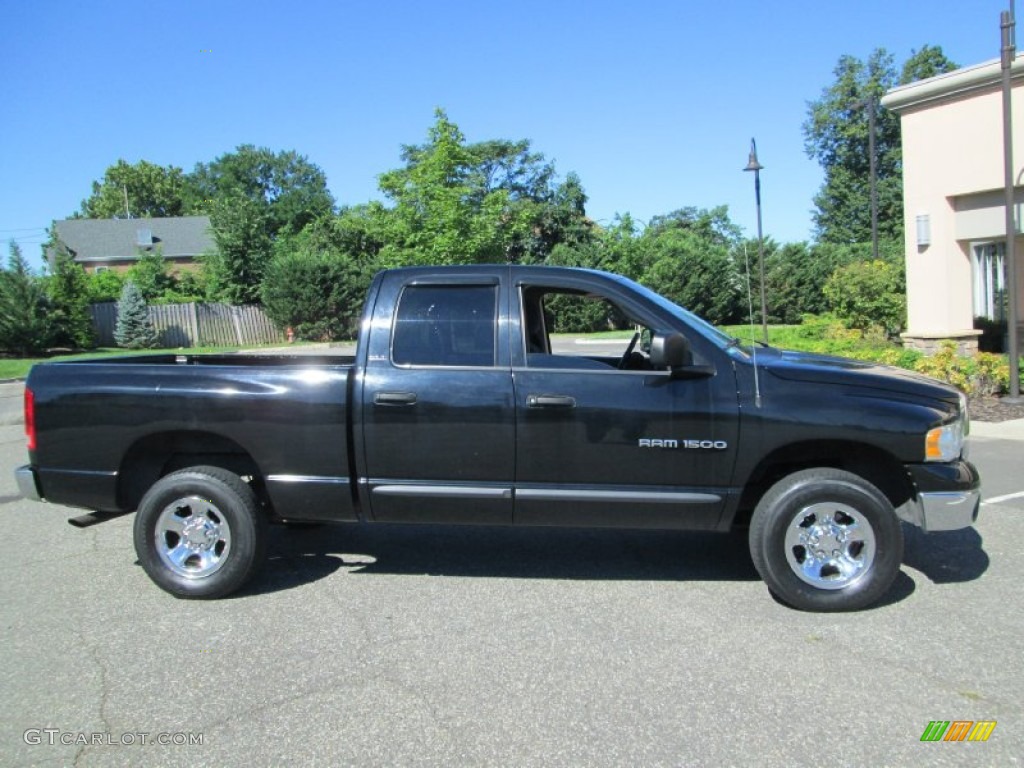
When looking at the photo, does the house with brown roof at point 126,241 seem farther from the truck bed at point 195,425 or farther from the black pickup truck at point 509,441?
the black pickup truck at point 509,441

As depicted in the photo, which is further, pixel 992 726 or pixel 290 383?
pixel 290 383

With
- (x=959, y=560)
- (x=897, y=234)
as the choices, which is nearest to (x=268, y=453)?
(x=959, y=560)

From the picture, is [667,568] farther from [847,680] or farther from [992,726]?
[992,726]

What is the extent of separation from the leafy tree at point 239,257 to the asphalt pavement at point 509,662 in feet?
120

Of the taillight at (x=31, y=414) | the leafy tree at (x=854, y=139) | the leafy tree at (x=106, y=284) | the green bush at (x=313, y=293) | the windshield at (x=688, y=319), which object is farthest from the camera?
the leafy tree at (x=854, y=139)

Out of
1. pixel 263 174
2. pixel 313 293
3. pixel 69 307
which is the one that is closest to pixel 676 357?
pixel 69 307

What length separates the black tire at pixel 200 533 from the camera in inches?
190

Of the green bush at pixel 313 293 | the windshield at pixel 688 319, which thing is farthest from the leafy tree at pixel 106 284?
the windshield at pixel 688 319

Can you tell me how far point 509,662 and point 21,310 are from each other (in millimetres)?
27750

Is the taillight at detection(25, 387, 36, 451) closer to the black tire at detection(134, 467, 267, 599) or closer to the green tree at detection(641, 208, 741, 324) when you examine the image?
the black tire at detection(134, 467, 267, 599)

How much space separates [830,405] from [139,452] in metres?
4.26

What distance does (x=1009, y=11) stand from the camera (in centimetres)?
1082

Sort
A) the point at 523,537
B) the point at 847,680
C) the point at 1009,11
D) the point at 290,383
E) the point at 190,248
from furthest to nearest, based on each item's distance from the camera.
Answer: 1. the point at 190,248
2. the point at 1009,11
3. the point at 523,537
4. the point at 290,383
5. the point at 847,680

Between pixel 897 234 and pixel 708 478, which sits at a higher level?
pixel 897 234
